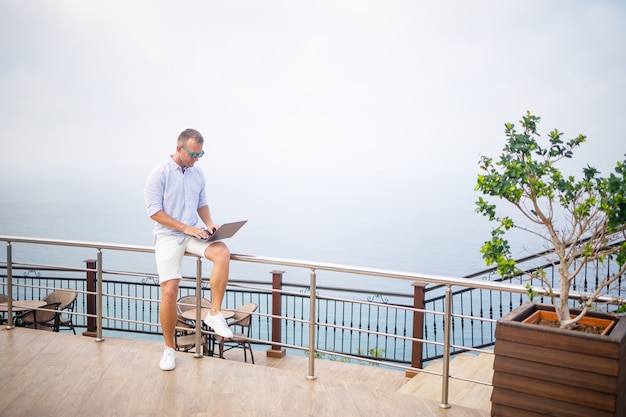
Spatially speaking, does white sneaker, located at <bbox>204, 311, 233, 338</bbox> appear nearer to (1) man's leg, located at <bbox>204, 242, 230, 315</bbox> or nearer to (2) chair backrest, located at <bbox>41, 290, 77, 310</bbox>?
(1) man's leg, located at <bbox>204, 242, 230, 315</bbox>

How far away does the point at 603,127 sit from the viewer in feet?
106

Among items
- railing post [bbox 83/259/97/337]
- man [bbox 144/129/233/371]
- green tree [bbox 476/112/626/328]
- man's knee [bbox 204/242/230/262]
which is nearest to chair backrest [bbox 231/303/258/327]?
railing post [bbox 83/259/97/337]

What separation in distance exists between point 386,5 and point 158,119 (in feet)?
77.3

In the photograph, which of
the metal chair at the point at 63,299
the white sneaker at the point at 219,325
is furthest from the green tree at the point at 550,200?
the metal chair at the point at 63,299

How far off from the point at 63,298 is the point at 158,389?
5.00 meters

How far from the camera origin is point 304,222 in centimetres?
6247

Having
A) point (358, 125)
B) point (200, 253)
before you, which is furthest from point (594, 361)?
point (358, 125)

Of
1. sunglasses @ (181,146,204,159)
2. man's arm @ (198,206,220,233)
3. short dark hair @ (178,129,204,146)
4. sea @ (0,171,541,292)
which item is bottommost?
sea @ (0,171,541,292)

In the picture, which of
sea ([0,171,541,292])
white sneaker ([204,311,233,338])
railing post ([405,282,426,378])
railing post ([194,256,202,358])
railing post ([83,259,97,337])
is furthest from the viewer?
sea ([0,171,541,292])

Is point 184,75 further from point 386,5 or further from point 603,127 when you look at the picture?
point 603,127

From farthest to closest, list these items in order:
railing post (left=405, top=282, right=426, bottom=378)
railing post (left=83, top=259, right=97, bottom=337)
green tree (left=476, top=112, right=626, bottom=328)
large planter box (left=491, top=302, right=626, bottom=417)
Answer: railing post (left=83, top=259, right=97, bottom=337) → railing post (left=405, top=282, right=426, bottom=378) → green tree (left=476, top=112, right=626, bottom=328) → large planter box (left=491, top=302, right=626, bottom=417)

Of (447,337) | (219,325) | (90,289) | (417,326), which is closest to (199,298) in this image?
(219,325)

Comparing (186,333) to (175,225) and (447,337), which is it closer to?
(175,225)

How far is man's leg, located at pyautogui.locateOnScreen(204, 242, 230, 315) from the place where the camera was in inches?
154
